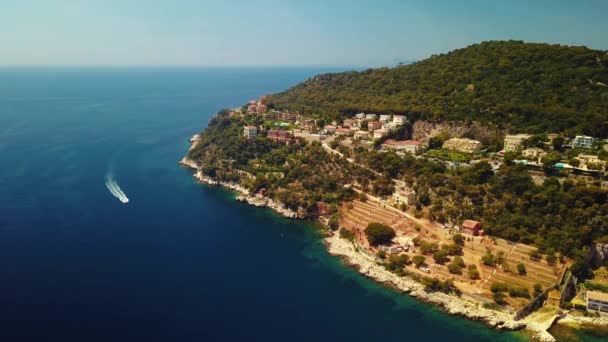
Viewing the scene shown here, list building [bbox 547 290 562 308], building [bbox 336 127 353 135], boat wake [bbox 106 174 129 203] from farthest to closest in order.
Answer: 1. building [bbox 336 127 353 135]
2. boat wake [bbox 106 174 129 203]
3. building [bbox 547 290 562 308]

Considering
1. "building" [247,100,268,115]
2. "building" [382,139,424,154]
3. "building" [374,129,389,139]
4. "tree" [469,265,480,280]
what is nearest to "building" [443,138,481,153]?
"building" [382,139,424,154]

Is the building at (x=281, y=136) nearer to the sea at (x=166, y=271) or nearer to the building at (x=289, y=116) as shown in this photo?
the building at (x=289, y=116)

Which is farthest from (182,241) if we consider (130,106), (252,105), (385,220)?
(130,106)

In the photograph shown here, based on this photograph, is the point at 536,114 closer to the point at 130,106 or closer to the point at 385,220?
the point at 385,220

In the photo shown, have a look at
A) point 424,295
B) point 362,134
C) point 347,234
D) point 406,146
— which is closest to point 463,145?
point 406,146

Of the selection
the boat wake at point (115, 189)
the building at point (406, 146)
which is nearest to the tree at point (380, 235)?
the building at point (406, 146)

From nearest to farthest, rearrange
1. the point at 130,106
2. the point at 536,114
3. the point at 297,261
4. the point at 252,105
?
the point at 297,261 < the point at 536,114 < the point at 252,105 < the point at 130,106

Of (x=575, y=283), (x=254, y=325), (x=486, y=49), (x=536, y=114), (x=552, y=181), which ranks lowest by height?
(x=254, y=325)

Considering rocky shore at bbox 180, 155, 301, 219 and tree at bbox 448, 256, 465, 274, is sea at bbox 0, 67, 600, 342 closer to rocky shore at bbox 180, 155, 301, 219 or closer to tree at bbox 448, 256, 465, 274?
rocky shore at bbox 180, 155, 301, 219
